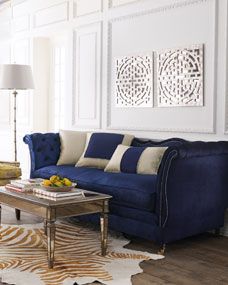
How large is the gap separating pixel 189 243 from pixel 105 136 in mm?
1641

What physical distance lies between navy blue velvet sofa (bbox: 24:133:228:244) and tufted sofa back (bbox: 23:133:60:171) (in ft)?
3.29

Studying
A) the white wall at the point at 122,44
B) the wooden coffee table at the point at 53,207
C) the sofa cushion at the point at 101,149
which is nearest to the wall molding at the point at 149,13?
the white wall at the point at 122,44

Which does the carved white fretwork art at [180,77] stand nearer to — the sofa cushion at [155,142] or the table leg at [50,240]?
the sofa cushion at [155,142]

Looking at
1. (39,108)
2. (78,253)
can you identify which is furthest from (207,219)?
(39,108)

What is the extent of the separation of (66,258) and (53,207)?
1.58 ft

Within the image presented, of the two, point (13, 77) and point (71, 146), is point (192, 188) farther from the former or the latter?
point (13, 77)

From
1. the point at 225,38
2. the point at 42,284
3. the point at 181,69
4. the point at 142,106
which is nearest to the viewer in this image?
the point at 42,284

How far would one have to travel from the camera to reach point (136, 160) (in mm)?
4461

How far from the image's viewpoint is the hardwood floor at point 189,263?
3135 millimetres

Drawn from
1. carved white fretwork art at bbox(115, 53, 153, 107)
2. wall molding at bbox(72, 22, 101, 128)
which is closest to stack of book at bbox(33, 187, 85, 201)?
carved white fretwork art at bbox(115, 53, 153, 107)

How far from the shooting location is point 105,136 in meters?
5.19

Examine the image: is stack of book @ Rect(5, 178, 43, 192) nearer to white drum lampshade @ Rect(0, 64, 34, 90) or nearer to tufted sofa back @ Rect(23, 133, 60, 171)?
tufted sofa back @ Rect(23, 133, 60, 171)

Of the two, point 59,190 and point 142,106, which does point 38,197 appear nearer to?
point 59,190

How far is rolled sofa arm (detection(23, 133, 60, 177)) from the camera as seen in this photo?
5285 millimetres
